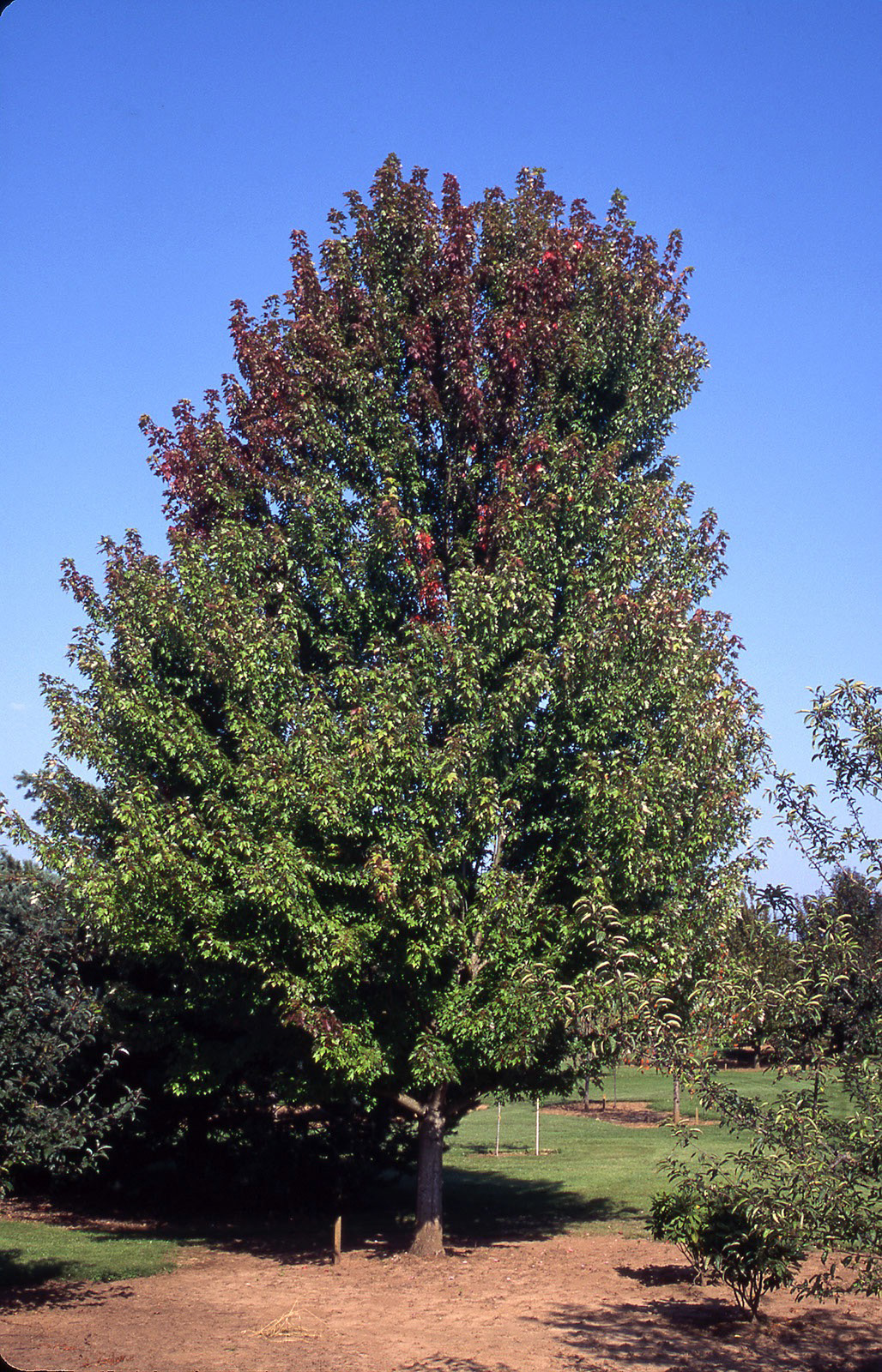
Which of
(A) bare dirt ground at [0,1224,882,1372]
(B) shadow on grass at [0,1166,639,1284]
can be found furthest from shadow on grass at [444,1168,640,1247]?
(A) bare dirt ground at [0,1224,882,1372]

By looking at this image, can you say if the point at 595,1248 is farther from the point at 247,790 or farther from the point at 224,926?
the point at 247,790

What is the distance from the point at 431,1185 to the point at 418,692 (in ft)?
22.7

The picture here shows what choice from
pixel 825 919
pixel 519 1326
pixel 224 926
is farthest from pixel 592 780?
pixel 825 919

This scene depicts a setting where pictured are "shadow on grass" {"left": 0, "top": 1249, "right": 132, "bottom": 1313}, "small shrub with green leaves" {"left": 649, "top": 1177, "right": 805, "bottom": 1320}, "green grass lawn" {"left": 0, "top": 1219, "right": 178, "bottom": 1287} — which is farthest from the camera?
"green grass lawn" {"left": 0, "top": 1219, "right": 178, "bottom": 1287}

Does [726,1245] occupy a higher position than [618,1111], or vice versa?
[726,1245]

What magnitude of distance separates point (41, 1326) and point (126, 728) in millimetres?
6574

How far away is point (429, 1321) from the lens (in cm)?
1174

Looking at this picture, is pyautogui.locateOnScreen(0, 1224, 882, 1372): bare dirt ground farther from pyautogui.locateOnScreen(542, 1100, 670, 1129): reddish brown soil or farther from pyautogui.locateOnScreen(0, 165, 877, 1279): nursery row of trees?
pyautogui.locateOnScreen(542, 1100, 670, 1129): reddish brown soil

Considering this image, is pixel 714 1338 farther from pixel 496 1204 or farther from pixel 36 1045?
pixel 496 1204

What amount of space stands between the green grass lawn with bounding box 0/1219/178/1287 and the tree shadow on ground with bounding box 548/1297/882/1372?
5.74 meters

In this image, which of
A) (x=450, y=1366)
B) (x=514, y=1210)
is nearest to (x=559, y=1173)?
(x=514, y=1210)

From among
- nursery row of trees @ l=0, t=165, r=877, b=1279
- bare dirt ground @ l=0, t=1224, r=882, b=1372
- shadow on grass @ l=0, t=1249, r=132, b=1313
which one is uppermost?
nursery row of trees @ l=0, t=165, r=877, b=1279

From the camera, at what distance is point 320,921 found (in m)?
12.2

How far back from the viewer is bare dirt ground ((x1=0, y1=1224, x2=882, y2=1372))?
10133mm
